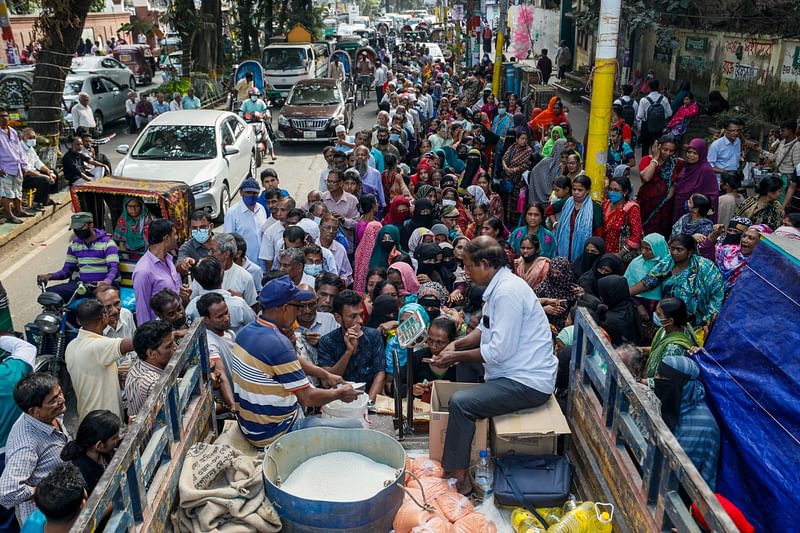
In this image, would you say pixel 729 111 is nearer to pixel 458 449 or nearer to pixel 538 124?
pixel 538 124

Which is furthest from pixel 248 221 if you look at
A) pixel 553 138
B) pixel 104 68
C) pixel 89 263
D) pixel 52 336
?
pixel 104 68

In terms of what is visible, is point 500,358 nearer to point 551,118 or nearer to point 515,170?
point 515,170

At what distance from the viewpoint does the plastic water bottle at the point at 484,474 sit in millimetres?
4062

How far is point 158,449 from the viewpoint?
347cm

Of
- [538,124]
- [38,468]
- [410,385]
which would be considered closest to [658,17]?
[538,124]

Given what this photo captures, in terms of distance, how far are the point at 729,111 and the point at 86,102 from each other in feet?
51.4

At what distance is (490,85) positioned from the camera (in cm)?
2500

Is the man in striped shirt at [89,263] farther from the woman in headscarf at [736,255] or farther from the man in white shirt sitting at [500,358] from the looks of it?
the woman in headscarf at [736,255]

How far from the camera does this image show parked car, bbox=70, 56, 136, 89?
2367 cm

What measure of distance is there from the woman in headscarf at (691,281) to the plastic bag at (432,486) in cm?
314

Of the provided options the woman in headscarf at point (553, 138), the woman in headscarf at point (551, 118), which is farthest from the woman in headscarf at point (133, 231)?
the woman in headscarf at point (551, 118)

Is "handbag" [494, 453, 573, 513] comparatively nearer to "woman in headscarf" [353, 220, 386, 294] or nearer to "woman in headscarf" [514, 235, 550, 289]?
"woman in headscarf" [514, 235, 550, 289]

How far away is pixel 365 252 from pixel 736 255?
377cm

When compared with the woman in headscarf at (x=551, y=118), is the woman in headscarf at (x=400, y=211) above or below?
below
